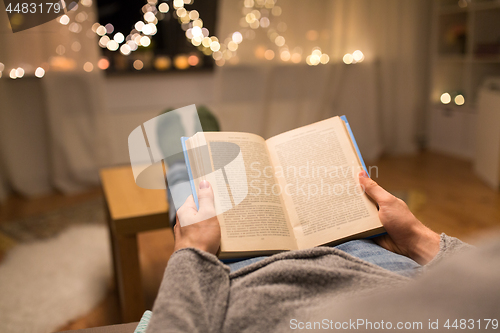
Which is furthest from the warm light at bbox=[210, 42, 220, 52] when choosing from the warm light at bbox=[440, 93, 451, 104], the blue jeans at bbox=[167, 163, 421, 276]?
the blue jeans at bbox=[167, 163, 421, 276]

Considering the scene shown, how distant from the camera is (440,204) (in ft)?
4.92

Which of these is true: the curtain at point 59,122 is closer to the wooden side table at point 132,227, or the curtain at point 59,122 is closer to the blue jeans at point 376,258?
the wooden side table at point 132,227

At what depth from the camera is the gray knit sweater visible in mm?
365

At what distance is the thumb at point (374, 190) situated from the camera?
1.66 feet

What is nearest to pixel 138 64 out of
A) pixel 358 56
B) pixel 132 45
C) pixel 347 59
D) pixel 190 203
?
pixel 132 45

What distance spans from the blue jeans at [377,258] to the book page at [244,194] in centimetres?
3

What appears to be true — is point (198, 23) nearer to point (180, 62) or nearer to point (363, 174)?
point (180, 62)

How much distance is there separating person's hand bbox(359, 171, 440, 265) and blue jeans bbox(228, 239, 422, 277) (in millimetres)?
21

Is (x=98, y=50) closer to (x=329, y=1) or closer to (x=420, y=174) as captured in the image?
(x=329, y=1)

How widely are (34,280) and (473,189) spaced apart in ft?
5.81

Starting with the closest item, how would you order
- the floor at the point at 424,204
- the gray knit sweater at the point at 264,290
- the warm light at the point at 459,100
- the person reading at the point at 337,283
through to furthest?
1. the person reading at the point at 337,283
2. the gray knit sweater at the point at 264,290
3. the floor at the point at 424,204
4. the warm light at the point at 459,100

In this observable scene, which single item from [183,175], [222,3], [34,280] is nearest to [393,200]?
[183,175]

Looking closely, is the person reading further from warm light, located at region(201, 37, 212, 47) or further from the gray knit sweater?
warm light, located at region(201, 37, 212, 47)

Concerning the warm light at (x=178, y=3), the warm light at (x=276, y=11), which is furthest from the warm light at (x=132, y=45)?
the warm light at (x=276, y=11)
